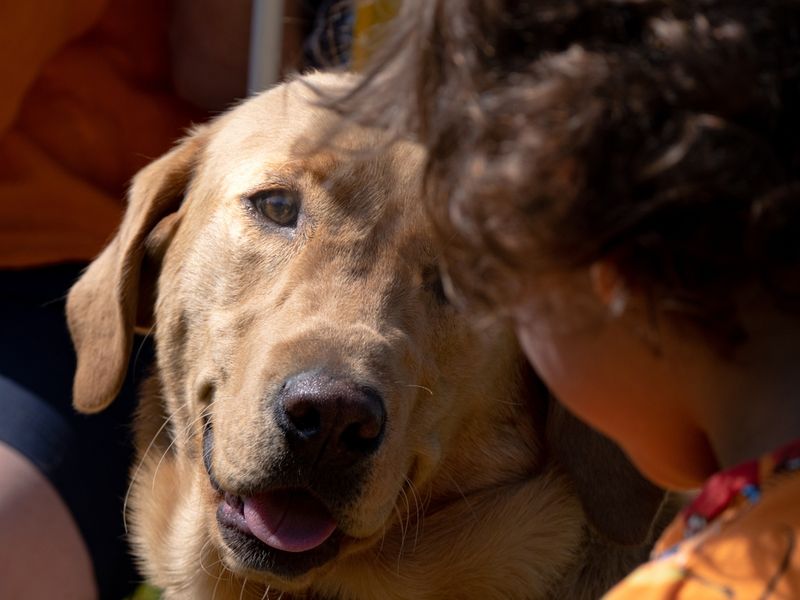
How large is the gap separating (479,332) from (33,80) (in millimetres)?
1856

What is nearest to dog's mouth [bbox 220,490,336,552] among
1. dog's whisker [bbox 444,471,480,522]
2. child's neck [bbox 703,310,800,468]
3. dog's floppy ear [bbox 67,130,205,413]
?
dog's whisker [bbox 444,471,480,522]

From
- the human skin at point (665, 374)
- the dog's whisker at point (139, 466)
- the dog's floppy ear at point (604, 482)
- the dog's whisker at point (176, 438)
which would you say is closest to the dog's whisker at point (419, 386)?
the dog's floppy ear at point (604, 482)

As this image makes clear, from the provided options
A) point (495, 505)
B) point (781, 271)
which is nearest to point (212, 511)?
point (495, 505)

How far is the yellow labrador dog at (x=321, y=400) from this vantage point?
259 centimetres

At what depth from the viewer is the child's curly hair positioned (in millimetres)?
1479

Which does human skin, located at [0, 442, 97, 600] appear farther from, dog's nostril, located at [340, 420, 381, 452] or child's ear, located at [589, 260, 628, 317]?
child's ear, located at [589, 260, 628, 317]

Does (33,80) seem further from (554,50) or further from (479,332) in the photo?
(554,50)

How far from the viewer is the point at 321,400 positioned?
2465mm

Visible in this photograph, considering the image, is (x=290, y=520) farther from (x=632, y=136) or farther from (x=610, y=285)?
(x=632, y=136)

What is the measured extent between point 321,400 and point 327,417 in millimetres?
42

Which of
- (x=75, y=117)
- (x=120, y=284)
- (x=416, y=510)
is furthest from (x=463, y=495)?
(x=75, y=117)

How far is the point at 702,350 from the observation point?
1.70 meters

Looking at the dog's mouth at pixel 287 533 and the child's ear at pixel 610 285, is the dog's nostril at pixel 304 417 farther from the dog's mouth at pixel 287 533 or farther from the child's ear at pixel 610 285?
the child's ear at pixel 610 285

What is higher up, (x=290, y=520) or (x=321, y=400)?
(x=321, y=400)
